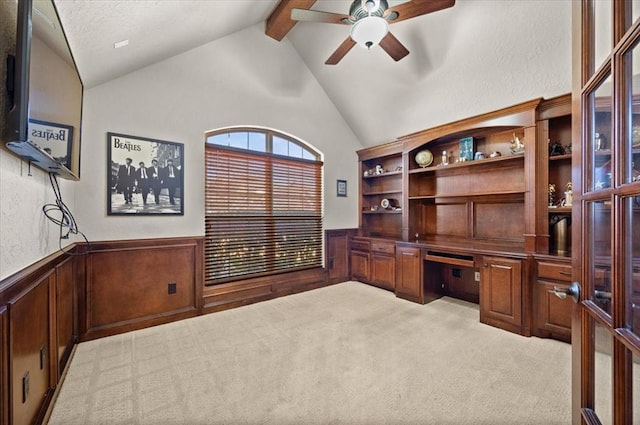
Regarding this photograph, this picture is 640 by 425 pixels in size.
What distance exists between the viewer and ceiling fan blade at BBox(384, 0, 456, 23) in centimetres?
213

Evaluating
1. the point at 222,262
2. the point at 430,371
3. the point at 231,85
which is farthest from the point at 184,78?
the point at 430,371

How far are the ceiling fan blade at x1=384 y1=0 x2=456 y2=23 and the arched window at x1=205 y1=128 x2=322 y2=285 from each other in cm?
225

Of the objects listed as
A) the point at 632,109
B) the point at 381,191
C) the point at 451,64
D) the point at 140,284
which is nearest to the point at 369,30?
the point at 451,64

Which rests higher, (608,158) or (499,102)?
(499,102)

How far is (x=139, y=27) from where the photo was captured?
6.69ft

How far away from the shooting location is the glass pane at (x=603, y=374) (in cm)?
77

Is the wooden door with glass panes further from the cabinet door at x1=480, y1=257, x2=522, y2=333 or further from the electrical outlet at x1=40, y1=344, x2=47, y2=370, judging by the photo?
the electrical outlet at x1=40, y1=344, x2=47, y2=370

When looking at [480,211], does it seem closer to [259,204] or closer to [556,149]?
[556,149]

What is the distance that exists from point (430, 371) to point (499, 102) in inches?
118

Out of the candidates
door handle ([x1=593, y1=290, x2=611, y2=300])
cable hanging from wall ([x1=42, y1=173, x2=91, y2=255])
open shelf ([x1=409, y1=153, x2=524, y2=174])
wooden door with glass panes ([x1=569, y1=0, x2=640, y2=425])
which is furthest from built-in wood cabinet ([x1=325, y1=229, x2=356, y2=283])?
door handle ([x1=593, y1=290, x2=611, y2=300])

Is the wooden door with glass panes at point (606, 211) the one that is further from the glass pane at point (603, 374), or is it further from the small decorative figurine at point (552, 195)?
the small decorative figurine at point (552, 195)

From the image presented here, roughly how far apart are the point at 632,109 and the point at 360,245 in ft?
13.3

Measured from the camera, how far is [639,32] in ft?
2.08

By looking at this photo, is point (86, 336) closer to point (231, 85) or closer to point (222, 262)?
point (222, 262)
